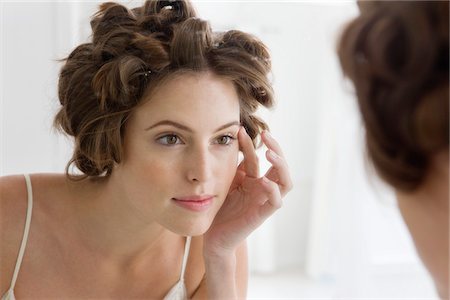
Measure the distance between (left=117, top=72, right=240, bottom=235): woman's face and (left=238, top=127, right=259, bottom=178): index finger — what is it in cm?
6

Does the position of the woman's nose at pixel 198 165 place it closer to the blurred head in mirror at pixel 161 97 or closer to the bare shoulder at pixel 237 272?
the blurred head in mirror at pixel 161 97

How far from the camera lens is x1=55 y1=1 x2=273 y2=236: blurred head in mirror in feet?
4.63

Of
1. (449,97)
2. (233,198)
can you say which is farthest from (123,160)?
(449,97)

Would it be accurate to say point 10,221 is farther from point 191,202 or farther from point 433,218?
point 433,218

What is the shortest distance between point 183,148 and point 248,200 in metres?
0.33

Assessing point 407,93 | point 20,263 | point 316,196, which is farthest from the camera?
point 316,196

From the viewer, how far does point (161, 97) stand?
142 cm

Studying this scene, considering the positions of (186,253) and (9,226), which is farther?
(186,253)

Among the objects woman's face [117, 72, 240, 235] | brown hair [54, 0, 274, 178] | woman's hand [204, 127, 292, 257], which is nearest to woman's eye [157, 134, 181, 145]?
woman's face [117, 72, 240, 235]

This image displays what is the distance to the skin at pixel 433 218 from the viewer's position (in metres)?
0.79

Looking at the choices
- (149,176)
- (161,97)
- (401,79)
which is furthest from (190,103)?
(401,79)

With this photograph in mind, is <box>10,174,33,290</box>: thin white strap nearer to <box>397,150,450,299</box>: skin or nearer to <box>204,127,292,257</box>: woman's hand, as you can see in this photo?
<box>204,127,292,257</box>: woman's hand

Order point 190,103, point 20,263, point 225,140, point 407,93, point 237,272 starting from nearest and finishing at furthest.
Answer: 1. point 407,93
2. point 190,103
3. point 225,140
4. point 20,263
5. point 237,272

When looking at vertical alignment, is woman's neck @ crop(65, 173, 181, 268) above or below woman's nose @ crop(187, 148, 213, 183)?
below
